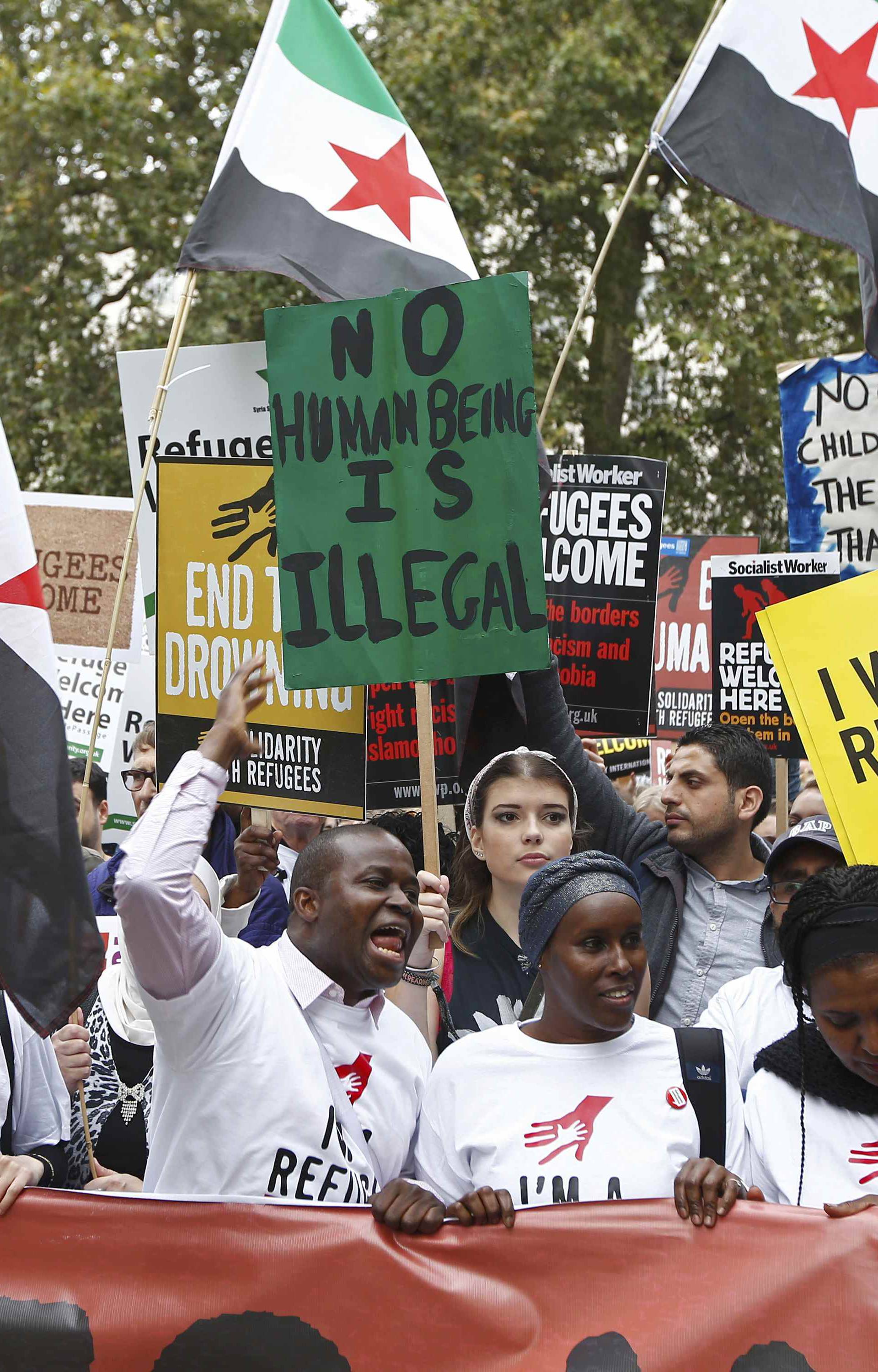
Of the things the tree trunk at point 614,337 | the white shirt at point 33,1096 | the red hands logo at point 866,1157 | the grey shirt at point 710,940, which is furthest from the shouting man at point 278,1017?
the tree trunk at point 614,337

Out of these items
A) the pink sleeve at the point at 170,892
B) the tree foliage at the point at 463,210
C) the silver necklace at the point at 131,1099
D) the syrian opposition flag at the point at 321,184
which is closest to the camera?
the pink sleeve at the point at 170,892

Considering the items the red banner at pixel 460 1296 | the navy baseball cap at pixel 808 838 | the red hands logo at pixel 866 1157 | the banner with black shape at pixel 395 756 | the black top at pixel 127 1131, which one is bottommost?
the black top at pixel 127 1131

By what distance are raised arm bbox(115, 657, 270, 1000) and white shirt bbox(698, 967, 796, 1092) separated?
1173 millimetres

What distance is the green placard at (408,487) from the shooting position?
137 inches

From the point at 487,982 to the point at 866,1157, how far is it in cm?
104

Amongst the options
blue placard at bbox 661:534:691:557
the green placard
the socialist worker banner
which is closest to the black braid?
the green placard

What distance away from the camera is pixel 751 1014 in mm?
3209

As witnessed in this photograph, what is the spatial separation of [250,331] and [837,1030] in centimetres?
1216

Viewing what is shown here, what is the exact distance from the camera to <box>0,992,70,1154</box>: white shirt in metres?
2.87

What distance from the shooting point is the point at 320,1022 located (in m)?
2.66

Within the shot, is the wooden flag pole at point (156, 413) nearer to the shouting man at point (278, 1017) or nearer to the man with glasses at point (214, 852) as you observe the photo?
the man with glasses at point (214, 852)

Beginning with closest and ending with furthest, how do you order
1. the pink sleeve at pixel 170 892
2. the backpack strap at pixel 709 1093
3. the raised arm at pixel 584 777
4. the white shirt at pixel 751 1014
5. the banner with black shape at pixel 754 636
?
the pink sleeve at pixel 170 892
the backpack strap at pixel 709 1093
the white shirt at pixel 751 1014
the raised arm at pixel 584 777
the banner with black shape at pixel 754 636

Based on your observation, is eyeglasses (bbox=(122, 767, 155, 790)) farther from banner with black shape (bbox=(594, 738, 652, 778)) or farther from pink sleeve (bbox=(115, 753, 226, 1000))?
pink sleeve (bbox=(115, 753, 226, 1000))

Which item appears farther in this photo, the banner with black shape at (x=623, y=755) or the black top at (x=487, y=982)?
the banner with black shape at (x=623, y=755)
